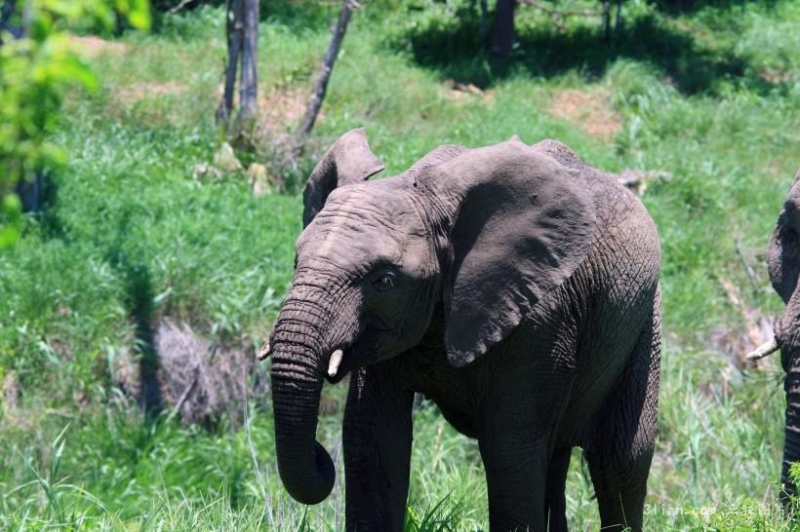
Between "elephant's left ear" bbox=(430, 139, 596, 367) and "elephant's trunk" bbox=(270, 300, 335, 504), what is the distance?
592 mm

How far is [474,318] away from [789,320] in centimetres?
179

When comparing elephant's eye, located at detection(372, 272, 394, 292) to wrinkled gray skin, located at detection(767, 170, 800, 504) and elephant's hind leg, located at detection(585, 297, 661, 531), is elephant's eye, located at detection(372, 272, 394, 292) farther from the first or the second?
wrinkled gray skin, located at detection(767, 170, 800, 504)

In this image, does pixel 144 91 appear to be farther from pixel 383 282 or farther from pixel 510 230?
pixel 383 282

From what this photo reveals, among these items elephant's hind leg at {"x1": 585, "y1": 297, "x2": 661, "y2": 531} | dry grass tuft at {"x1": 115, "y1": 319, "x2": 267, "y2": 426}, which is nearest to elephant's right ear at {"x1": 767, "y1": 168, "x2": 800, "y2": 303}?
elephant's hind leg at {"x1": 585, "y1": 297, "x2": 661, "y2": 531}

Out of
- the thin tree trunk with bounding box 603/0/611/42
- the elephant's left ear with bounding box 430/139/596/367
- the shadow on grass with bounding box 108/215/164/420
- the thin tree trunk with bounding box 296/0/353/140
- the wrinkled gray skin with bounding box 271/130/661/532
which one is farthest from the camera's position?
the thin tree trunk with bounding box 603/0/611/42

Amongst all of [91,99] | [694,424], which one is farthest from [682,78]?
Result: [694,424]

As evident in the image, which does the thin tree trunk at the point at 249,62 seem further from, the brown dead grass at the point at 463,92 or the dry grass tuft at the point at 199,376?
the dry grass tuft at the point at 199,376

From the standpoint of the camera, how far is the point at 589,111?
46.8 ft

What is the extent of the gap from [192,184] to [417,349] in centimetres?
620

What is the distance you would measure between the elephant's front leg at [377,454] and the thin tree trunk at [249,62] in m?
7.33

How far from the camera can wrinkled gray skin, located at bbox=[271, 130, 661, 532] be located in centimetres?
420

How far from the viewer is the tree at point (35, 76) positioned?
241 centimetres

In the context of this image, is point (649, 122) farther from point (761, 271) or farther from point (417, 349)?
point (417, 349)

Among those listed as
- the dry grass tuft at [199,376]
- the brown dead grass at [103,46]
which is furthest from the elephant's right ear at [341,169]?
the brown dead grass at [103,46]
